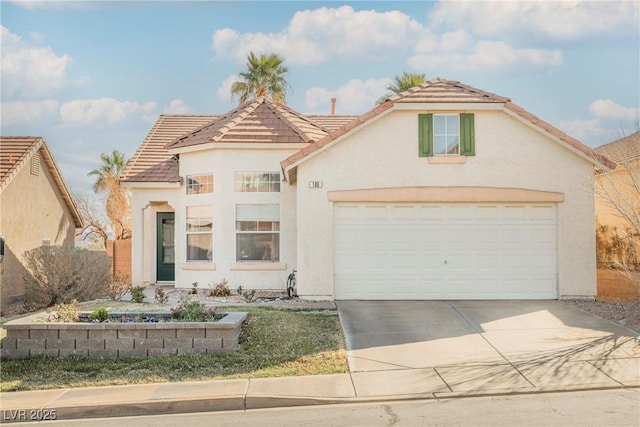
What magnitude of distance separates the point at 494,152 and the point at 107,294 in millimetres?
10891

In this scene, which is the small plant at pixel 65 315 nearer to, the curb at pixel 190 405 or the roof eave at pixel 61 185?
the curb at pixel 190 405

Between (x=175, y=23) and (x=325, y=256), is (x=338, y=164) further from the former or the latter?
(x=175, y=23)

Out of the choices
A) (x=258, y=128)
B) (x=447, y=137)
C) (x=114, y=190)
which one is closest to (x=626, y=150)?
(x=447, y=137)

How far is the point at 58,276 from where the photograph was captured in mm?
15883

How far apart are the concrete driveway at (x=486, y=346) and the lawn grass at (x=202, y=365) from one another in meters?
0.55

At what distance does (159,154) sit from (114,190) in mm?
14774

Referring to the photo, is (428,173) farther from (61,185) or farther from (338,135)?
(61,185)

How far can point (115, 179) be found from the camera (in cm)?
3522

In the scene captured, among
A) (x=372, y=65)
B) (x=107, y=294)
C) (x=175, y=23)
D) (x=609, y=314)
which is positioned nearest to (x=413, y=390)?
(x=609, y=314)

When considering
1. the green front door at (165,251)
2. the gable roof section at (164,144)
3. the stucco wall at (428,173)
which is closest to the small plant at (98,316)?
the stucco wall at (428,173)

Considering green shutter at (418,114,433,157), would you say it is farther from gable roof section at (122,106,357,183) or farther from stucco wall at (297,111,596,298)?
gable roof section at (122,106,357,183)

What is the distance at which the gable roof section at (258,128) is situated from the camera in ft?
56.0

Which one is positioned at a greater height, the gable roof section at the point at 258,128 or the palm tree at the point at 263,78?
the palm tree at the point at 263,78

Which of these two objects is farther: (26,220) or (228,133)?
(26,220)
